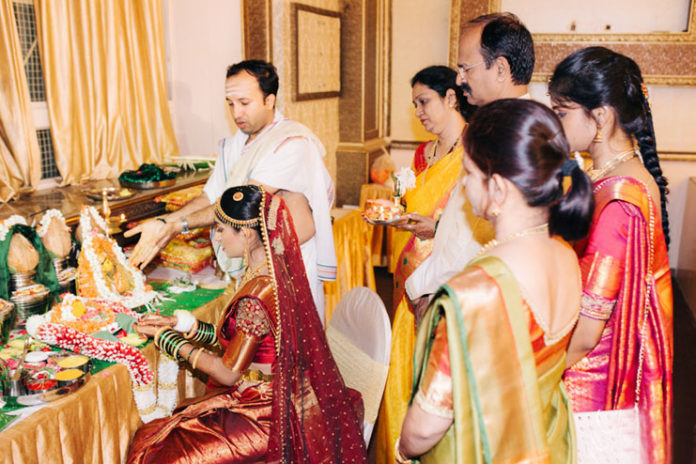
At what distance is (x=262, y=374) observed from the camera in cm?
191

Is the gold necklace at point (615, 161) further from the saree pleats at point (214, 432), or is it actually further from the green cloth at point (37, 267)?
the green cloth at point (37, 267)

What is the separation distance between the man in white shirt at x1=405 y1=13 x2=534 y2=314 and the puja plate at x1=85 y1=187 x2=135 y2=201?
1689 millimetres

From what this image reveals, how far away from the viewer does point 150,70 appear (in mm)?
3803

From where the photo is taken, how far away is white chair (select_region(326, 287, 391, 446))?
6.16 ft

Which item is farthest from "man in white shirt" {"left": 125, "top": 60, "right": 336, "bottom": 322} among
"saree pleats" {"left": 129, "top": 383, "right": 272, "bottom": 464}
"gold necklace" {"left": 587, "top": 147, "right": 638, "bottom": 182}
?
"gold necklace" {"left": 587, "top": 147, "right": 638, "bottom": 182}

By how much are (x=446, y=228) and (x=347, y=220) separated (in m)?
2.00

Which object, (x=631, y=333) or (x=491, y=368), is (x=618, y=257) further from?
(x=491, y=368)

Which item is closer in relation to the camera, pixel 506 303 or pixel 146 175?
pixel 506 303

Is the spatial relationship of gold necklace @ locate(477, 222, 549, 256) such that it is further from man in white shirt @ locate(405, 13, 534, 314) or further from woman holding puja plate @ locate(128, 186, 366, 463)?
woman holding puja plate @ locate(128, 186, 366, 463)

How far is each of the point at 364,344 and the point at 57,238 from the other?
1.23m

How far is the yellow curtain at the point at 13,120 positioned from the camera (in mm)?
2852

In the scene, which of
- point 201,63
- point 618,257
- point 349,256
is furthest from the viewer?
point 201,63

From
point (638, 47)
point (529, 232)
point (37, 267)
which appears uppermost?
point (638, 47)

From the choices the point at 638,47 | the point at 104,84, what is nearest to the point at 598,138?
the point at 104,84
